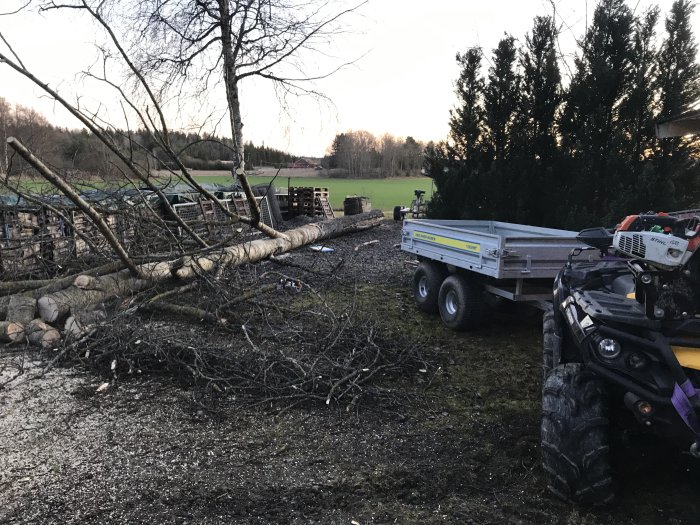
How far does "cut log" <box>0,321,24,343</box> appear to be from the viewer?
592 centimetres

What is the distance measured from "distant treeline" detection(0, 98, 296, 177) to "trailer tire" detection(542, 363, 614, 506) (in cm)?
627

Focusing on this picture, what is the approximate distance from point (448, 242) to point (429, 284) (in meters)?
0.80

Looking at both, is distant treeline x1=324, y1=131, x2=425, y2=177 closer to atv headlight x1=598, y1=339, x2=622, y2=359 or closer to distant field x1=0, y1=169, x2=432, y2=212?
distant field x1=0, y1=169, x2=432, y2=212

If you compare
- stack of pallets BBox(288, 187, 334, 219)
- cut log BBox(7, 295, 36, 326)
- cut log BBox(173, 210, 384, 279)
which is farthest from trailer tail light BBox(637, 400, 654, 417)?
stack of pallets BBox(288, 187, 334, 219)

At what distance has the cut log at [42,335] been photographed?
5.83 m

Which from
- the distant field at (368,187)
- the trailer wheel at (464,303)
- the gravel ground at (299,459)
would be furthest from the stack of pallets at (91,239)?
the distant field at (368,187)

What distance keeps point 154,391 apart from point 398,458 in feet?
7.87

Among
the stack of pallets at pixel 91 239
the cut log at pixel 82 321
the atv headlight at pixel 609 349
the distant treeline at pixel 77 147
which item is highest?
the distant treeline at pixel 77 147

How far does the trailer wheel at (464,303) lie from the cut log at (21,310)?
512 centimetres

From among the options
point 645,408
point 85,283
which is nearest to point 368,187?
point 85,283

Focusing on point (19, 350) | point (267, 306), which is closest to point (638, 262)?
point (267, 306)

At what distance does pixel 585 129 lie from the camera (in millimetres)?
9242

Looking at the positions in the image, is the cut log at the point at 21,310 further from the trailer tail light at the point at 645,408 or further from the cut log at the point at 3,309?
the trailer tail light at the point at 645,408

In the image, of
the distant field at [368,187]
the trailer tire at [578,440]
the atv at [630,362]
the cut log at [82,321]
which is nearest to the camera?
the atv at [630,362]
